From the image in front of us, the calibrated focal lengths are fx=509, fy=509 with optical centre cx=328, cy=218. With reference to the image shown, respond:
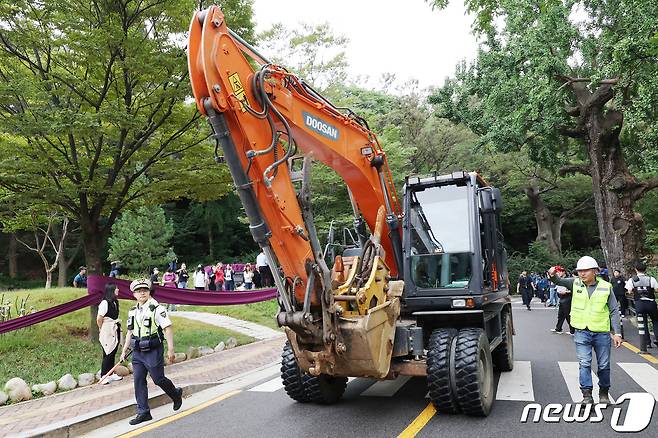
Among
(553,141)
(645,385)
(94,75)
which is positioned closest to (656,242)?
(553,141)

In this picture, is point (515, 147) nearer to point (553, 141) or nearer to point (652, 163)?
point (553, 141)

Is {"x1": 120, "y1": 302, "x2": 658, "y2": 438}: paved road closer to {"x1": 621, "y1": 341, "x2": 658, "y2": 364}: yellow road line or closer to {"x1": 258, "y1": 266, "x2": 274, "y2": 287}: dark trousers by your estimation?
{"x1": 621, "y1": 341, "x2": 658, "y2": 364}: yellow road line

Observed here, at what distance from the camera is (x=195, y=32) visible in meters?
4.70

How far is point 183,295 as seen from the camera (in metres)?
12.3

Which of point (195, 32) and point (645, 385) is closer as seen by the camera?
point (195, 32)

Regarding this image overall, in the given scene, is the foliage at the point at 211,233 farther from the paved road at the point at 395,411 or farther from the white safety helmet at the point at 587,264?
the white safety helmet at the point at 587,264

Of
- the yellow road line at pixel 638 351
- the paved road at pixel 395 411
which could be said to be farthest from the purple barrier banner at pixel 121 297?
the yellow road line at pixel 638 351

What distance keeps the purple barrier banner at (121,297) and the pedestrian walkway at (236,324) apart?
29.0 inches

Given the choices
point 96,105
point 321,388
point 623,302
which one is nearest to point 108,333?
point 321,388

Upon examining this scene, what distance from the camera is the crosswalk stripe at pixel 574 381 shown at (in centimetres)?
667

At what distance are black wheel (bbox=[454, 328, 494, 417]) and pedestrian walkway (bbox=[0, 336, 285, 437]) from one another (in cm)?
430

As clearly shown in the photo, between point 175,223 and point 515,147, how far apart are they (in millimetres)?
28848

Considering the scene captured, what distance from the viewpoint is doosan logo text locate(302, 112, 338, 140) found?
563cm

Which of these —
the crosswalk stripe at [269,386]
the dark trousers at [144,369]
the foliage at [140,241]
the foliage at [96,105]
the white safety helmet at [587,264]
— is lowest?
the crosswalk stripe at [269,386]
